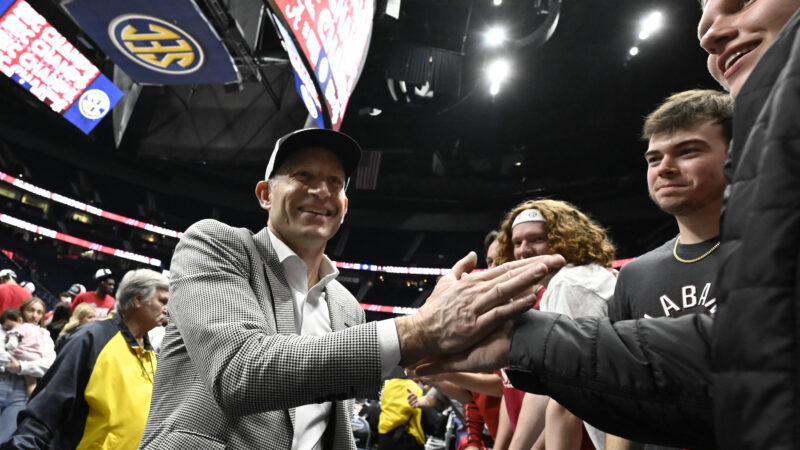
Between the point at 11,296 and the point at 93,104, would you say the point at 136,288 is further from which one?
the point at 93,104

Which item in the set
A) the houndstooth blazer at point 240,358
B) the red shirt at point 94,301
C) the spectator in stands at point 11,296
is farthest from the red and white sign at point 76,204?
the houndstooth blazer at point 240,358

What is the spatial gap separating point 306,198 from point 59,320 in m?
6.25

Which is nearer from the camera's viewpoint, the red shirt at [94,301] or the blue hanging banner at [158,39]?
the blue hanging banner at [158,39]

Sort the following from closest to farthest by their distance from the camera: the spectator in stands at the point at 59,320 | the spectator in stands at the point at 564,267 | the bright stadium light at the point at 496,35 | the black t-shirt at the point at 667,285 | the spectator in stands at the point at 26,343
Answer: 1. the black t-shirt at the point at 667,285
2. the spectator in stands at the point at 564,267
3. the spectator in stands at the point at 26,343
4. the spectator in stands at the point at 59,320
5. the bright stadium light at the point at 496,35

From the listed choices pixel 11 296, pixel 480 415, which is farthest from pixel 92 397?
pixel 11 296

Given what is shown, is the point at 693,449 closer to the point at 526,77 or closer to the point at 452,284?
the point at 452,284

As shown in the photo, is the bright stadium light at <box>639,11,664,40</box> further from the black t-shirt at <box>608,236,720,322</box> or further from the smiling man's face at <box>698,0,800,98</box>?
the smiling man's face at <box>698,0,800,98</box>

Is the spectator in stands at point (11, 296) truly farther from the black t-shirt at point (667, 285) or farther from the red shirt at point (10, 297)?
the black t-shirt at point (667, 285)

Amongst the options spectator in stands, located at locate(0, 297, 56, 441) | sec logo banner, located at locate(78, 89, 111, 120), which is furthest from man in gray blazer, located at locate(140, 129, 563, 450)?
sec logo banner, located at locate(78, 89, 111, 120)

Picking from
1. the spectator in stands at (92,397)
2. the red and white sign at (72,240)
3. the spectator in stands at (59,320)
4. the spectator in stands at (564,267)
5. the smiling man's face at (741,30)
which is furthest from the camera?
the red and white sign at (72,240)

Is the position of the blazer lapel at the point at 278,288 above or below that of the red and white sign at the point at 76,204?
below

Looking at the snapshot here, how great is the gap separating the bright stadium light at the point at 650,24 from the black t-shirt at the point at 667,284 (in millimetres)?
11024

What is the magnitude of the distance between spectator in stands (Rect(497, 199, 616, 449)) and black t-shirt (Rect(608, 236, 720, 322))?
0.65 ft

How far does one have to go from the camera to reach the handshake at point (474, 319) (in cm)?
113
